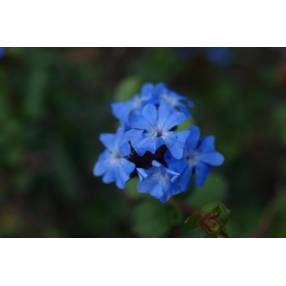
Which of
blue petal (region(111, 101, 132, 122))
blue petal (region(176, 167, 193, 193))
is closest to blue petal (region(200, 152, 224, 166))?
blue petal (region(176, 167, 193, 193))

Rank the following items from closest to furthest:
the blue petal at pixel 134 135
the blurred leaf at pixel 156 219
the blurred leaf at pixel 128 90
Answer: the blue petal at pixel 134 135
the blurred leaf at pixel 156 219
the blurred leaf at pixel 128 90

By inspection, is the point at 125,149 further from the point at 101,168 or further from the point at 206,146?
the point at 206,146

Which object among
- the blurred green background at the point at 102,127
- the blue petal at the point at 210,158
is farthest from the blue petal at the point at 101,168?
the blurred green background at the point at 102,127

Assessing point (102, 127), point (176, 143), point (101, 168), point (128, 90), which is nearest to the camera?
point (176, 143)

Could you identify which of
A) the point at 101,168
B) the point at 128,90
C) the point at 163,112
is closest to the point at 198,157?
the point at 163,112

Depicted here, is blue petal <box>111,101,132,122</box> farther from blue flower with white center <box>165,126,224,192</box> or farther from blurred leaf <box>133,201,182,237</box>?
blurred leaf <box>133,201,182,237</box>

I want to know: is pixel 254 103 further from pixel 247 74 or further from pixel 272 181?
pixel 272 181

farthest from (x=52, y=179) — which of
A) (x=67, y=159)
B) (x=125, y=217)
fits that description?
(x=125, y=217)

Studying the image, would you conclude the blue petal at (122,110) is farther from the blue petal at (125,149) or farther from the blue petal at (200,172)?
the blue petal at (200,172)
